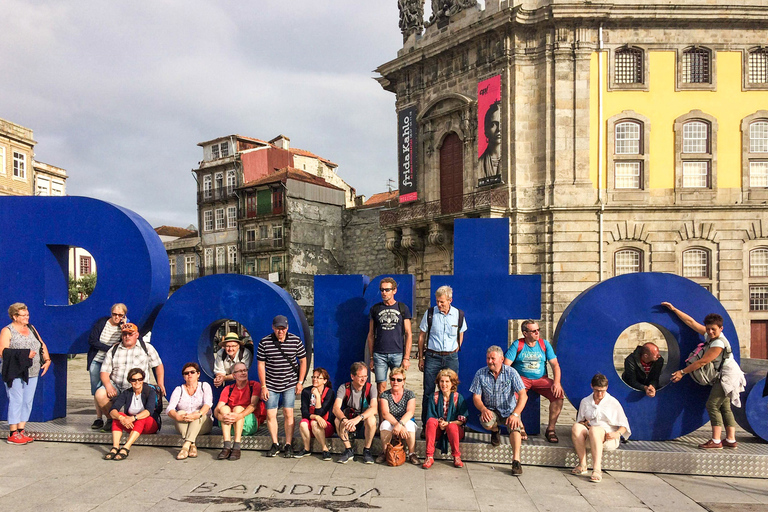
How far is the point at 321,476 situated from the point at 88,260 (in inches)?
2004

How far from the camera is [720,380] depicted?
7.29 metres

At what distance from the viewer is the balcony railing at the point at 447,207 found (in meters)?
22.6

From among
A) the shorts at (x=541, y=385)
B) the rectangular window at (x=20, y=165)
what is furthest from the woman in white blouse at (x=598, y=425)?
the rectangular window at (x=20, y=165)

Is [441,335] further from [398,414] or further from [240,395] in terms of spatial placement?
[240,395]

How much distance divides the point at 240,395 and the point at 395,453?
7.60 feet

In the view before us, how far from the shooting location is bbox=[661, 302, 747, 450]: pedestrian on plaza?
725 cm

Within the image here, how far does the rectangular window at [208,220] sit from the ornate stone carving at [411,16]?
25907 millimetres

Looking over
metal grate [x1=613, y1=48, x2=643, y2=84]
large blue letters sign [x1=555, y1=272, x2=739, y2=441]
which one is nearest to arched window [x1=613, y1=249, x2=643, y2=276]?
metal grate [x1=613, y1=48, x2=643, y2=84]

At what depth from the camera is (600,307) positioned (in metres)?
7.91

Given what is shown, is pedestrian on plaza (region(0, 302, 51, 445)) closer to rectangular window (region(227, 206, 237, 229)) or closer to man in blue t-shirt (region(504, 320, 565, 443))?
man in blue t-shirt (region(504, 320, 565, 443))

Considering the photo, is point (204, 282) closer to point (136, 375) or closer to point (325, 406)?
point (136, 375)

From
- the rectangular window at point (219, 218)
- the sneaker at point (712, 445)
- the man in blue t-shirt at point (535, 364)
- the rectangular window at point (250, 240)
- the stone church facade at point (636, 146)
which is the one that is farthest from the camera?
the rectangular window at point (219, 218)

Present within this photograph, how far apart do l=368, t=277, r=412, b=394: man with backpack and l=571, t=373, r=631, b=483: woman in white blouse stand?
7.61 feet

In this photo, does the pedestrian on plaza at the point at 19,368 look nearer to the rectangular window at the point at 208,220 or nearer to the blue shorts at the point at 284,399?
the blue shorts at the point at 284,399
